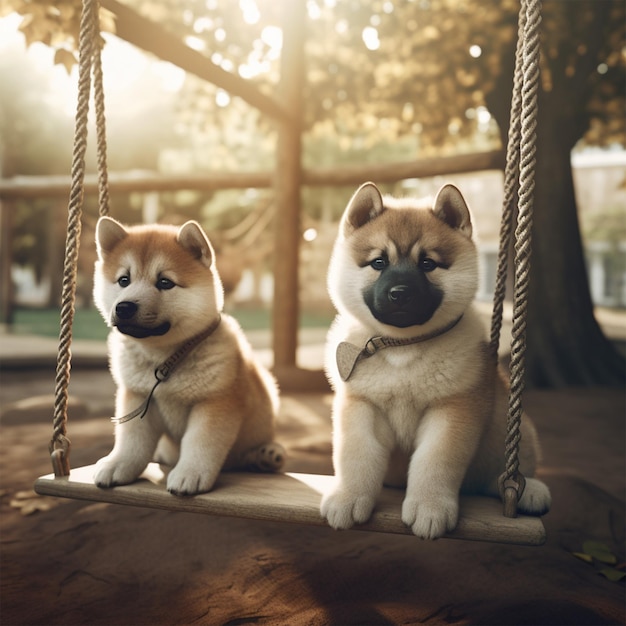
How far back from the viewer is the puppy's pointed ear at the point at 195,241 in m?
2.29

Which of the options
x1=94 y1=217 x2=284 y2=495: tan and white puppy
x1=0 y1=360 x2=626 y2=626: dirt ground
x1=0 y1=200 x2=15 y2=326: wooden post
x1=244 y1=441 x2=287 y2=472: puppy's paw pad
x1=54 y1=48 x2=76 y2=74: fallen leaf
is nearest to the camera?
x1=94 y1=217 x2=284 y2=495: tan and white puppy

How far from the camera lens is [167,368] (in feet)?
7.68

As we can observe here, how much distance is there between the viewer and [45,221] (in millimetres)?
20906

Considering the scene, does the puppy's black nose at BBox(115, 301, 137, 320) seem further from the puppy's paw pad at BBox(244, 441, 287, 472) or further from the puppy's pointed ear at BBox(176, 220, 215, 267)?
the puppy's paw pad at BBox(244, 441, 287, 472)

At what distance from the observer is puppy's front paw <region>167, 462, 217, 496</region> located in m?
2.13

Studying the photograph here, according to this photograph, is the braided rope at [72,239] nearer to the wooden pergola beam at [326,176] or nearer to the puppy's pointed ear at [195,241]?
the puppy's pointed ear at [195,241]

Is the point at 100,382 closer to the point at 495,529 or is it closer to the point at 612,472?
the point at 612,472

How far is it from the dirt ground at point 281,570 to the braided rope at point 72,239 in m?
0.57

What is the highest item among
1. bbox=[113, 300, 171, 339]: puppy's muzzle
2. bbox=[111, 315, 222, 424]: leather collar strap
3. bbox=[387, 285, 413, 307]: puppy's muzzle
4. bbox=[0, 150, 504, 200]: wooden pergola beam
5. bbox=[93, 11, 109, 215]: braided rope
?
bbox=[0, 150, 504, 200]: wooden pergola beam

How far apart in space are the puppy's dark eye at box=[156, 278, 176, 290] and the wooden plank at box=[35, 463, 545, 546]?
26.7 inches

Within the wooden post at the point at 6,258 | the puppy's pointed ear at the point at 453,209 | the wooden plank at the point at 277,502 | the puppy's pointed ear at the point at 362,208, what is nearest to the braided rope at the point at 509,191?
the puppy's pointed ear at the point at 453,209

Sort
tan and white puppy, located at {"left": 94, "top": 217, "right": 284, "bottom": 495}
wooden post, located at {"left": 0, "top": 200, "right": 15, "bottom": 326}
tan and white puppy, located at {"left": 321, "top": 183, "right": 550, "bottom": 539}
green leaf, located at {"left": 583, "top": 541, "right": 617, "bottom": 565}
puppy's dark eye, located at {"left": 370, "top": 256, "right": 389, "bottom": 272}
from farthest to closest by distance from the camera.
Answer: wooden post, located at {"left": 0, "top": 200, "right": 15, "bottom": 326}, green leaf, located at {"left": 583, "top": 541, "right": 617, "bottom": 565}, tan and white puppy, located at {"left": 94, "top": 217, "right": 284, "bottom": 495}, puppy's dark eye, located at {"left": 370, "top": 256, "right": 389, "bottom": 272}, tan and white puppy, located at {"left": 321, "top": 183, "right": 550, "bottom": 539}

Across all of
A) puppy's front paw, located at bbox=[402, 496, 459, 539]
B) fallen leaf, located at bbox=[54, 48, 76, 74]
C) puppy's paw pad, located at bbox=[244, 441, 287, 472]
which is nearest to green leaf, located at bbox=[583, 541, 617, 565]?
puppy's front paw, located at bbox=[402, 496, 459, 539]

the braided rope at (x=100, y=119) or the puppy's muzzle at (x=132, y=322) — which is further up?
the braided rope at (x=100, y=119)
